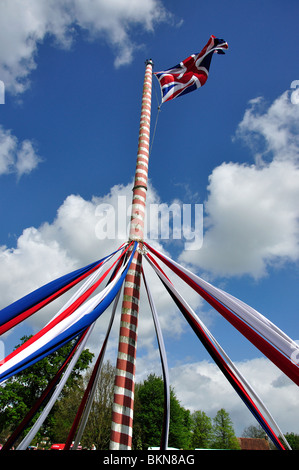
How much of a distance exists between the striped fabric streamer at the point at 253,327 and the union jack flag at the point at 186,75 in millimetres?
6370

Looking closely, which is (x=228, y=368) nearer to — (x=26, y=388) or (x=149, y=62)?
(x=149, y=62)

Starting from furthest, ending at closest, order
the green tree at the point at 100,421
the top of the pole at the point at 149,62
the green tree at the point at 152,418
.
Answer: the green tree at the point at 152,418 < the green tree at the point at 100,421 < the top of the pole at the point at 149,62

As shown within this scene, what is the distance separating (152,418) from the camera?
29.5m

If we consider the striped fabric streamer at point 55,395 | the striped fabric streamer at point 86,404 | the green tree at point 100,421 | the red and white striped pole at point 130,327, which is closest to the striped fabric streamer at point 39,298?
the red and white striped pole at point 130,327

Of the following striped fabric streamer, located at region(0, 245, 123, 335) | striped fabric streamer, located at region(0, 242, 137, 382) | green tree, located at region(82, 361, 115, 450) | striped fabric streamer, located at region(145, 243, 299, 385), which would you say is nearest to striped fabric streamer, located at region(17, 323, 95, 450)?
striped fabric streamer, located at region(0, 245, 123, 335)

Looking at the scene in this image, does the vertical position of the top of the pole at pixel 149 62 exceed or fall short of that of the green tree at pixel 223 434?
it exceeds it

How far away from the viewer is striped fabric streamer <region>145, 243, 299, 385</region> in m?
3.58

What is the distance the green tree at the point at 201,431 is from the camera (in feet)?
134

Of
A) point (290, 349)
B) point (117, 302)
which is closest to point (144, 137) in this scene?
point (117, 302)

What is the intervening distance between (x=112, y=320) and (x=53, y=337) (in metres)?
3.35

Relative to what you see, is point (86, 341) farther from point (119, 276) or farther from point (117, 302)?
point (119, 276)

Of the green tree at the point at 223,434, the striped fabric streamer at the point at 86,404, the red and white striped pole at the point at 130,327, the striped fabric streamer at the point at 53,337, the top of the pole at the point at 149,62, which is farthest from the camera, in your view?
the green tree at the point at 223,434

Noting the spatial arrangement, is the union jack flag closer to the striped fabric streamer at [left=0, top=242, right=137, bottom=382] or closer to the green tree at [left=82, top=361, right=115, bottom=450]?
the striped fabric streamer at [left=0, top=242, right=137, bottom=382]

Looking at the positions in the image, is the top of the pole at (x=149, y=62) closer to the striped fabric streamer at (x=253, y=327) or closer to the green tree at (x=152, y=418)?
the striped fabric streamer at (x=253, y=327)
